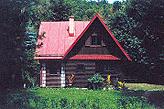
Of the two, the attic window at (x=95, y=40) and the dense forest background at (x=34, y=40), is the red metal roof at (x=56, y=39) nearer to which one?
the attic window at (x=95, y=40)

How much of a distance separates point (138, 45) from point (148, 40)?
4.35ft

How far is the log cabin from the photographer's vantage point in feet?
121

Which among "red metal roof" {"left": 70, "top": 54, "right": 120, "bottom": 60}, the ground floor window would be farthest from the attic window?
the ground floor window

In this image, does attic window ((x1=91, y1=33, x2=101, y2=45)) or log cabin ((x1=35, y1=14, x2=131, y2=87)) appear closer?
log cabin ((x1=35, y1=14, x2=131, y2=87))

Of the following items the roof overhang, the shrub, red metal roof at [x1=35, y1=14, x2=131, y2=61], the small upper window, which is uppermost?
red metal roof at [x1=35, y1=14, x2=131, y2=61]

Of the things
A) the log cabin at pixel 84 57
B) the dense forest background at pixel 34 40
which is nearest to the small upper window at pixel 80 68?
the log cabin at pixel 84 57

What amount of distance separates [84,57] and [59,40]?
342 cm

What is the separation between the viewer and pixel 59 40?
3875 centimetres

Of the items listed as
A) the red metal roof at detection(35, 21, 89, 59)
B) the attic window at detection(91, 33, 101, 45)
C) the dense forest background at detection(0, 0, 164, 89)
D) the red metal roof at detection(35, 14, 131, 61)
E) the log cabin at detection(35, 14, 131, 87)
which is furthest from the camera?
the attic window at detection(91, 33, 101, 45)

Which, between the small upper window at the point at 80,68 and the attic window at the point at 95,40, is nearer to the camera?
the small upper window at the point at 80,68

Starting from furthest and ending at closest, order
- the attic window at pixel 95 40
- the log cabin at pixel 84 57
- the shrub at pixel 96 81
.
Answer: the attic window at pixel 95 40 → the log cabin at pixel 84 57 → the shrub at pixel 96 81

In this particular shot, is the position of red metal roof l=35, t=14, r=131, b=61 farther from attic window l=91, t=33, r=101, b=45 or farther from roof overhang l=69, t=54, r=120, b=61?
attic window l=91, t=33, r=101, b=45

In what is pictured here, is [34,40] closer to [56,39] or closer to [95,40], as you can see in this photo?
[95,40]

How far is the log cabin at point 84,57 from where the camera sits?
3694 cm
